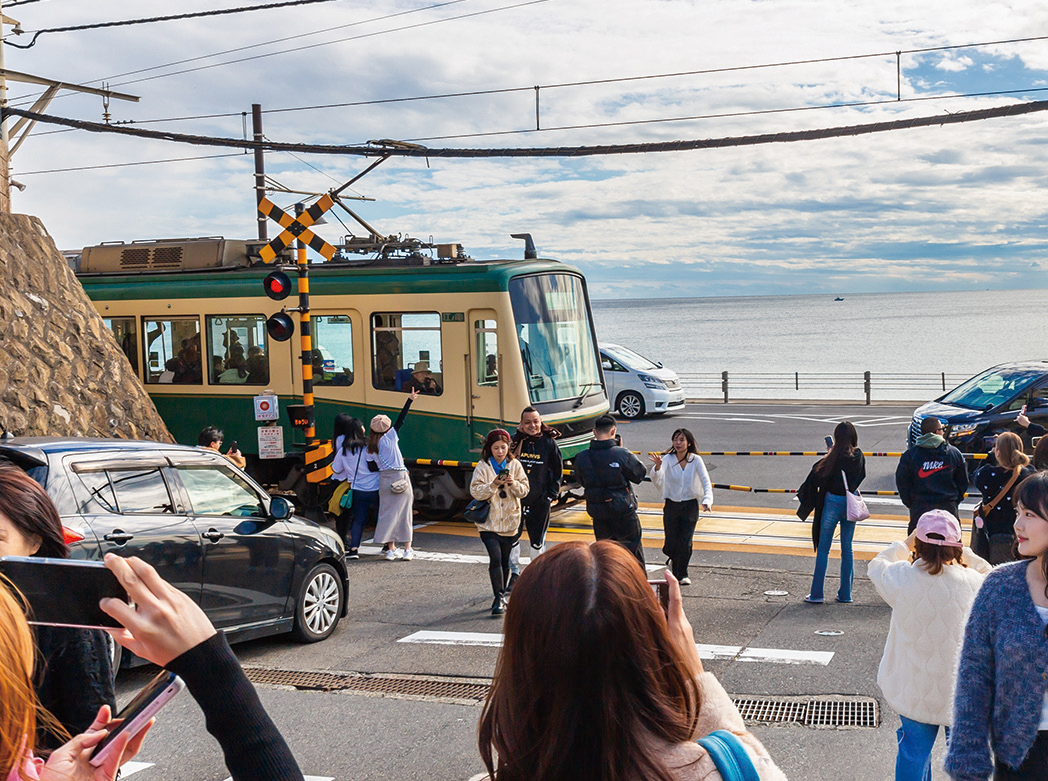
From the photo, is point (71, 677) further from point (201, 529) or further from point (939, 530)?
point (201, 529)

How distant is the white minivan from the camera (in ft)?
81.0

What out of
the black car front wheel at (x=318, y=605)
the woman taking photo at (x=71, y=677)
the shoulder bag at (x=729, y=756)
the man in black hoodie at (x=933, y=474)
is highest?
the shoulder bag at (x=729, y=756)

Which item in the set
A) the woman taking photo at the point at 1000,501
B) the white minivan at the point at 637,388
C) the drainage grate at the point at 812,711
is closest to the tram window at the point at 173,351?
the drainage grate at the point at 812,711

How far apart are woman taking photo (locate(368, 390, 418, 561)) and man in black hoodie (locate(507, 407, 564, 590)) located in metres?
2.11

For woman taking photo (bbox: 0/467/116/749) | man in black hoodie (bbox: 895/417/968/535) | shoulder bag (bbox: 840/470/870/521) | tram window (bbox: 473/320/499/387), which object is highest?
tram window (bbox: 473/320/499/387)

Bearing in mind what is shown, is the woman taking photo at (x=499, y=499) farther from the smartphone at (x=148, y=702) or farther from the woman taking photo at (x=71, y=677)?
the smartphone at (x=148, y=702)

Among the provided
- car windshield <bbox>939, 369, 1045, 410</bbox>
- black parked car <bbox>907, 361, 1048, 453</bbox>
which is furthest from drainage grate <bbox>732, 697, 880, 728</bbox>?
car windshield <bbox>939, 369, 1045, 410</bbox>

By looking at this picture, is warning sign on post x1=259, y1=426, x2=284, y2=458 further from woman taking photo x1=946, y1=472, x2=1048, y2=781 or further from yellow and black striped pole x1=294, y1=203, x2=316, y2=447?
woman taking photo x1=946, y1=472, x2=1048, y2=781

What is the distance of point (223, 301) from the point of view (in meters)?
14.7

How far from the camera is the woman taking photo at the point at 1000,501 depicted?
7.64m

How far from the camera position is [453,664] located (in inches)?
298

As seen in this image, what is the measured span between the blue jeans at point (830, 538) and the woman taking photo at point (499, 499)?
2.59 m

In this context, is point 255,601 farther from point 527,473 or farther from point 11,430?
point 11,430

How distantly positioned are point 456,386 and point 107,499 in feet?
22.0
